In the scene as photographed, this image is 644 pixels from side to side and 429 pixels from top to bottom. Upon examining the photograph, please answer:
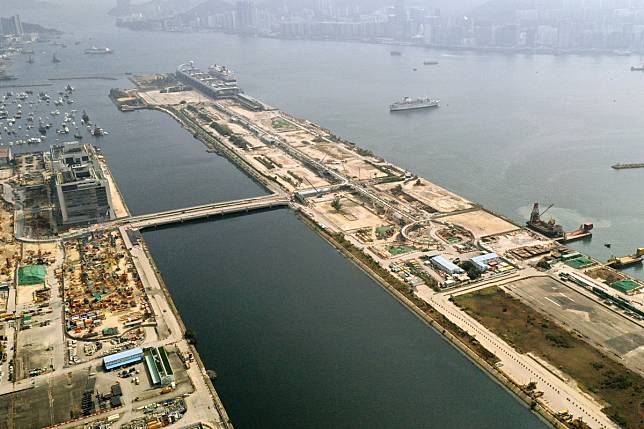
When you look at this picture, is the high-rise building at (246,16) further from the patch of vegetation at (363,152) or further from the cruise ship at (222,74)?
the patch of vegetation at (363,152)

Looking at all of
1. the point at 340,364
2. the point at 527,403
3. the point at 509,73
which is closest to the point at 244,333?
the point at 340,364

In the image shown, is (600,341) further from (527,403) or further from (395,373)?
(395,373)

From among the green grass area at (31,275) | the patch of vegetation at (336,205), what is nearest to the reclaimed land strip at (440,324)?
A: the patch of vegetation at (336,205)

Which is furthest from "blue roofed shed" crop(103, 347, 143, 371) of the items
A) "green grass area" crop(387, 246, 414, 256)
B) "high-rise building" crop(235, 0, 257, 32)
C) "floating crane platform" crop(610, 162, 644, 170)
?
"high-rise building" crop(235, 0, 257, 32)

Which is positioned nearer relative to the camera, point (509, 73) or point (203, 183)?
point (203, 183)

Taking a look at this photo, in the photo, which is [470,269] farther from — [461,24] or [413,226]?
[461,24]

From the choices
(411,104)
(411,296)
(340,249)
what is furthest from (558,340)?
(411,104)
